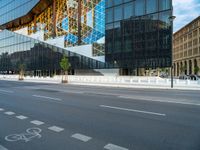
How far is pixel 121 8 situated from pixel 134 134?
42.0 meters

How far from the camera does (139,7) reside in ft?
135

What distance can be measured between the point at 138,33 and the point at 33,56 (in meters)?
39.5

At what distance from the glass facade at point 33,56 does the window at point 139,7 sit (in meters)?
13.9

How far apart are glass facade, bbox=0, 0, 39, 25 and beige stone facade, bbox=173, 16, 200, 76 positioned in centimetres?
6939

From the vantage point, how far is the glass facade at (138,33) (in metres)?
37.4

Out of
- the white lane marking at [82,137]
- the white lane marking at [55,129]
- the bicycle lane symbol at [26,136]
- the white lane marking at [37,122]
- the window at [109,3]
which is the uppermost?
the window at [109,3]

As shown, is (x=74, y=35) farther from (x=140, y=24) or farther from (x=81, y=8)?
(x=140, y=24)

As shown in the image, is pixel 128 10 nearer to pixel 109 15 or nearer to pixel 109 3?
pixel 109 15

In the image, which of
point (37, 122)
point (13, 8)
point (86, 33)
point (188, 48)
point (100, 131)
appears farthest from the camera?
point (188, 48)

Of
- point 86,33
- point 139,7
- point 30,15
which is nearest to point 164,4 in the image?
point 139,7

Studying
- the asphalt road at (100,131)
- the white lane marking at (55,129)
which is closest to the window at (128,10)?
the asphalt road at (100,131)

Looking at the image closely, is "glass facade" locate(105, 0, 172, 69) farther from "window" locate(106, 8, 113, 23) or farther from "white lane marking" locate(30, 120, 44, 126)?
"white lane marking" locate(30, 120, 44, 126)

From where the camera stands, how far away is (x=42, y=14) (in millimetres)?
66375

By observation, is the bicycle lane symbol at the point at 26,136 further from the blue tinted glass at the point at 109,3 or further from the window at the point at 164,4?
the blue tinted glass at the point at 109,3
